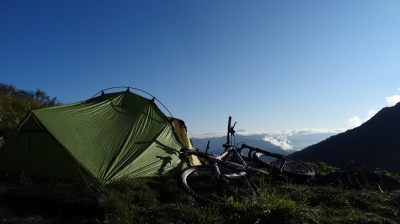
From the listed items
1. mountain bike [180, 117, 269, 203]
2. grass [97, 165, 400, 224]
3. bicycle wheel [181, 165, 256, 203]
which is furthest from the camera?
mountain bike [180, 117, 269, 203]

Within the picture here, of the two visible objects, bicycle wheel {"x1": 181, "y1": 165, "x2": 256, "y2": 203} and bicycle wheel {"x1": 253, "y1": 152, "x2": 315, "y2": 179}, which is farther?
bicycle wheel {"x1": 253, "y1": 152, "x2": 315, "y2": 179}

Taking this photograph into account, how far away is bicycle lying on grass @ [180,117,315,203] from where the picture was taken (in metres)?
6.97

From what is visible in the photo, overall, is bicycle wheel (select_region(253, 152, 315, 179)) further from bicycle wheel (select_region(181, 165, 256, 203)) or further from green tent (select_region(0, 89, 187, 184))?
green tent (select_region(0, 89, 187, 184))

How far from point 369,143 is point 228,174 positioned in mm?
102423


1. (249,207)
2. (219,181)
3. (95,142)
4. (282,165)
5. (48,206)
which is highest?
(95,142)

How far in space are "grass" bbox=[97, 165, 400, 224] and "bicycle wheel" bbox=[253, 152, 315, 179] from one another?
1.46 metres

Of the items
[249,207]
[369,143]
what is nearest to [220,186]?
[249,207]

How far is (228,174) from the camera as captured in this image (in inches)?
286

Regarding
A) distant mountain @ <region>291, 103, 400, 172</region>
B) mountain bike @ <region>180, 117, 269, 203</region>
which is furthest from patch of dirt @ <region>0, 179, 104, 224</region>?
distant mountain @ <region>291, 103, 400, 172</region>

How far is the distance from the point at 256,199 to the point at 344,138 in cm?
10647

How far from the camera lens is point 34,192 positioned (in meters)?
6.36

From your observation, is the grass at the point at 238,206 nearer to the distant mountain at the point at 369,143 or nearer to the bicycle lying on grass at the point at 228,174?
the bicycle lying on grass at the point at 228,174

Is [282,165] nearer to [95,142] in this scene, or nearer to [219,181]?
[219,181]

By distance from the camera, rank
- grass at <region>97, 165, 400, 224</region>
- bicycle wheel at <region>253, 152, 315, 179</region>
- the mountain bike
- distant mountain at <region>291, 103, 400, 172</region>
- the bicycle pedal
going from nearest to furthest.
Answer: grass at <region>97, 165, 400, 224</region>, the mountain bike, the bicycle pedal, bicycle wheel at <region>253, 152, 315, 179</region>, distant mountain at <region>291, 103, 400, 172</region>
